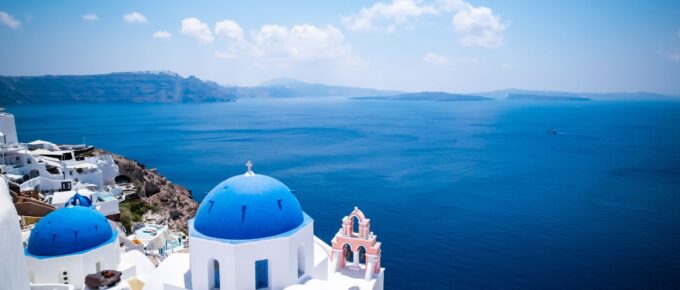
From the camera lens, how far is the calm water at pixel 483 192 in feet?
107

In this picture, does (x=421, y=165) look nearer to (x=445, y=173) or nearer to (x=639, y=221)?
(x=445, y=173)

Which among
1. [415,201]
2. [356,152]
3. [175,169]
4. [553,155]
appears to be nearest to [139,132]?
[175,169]

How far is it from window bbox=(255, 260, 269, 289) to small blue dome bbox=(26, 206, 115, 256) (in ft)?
25.6

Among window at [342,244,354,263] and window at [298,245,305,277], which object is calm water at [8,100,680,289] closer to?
window at [342,244,354,263]

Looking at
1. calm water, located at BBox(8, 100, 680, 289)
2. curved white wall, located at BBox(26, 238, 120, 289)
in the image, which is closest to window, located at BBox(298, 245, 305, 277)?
curved white wall, located at BBox(26, 238, 120, 289)

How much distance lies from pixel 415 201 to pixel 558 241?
1644 cm

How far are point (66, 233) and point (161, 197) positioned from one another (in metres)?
28.9

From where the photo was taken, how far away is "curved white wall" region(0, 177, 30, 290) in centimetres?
417

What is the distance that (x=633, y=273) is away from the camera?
31375 mm

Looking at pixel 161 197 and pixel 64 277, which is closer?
pixel 64 277

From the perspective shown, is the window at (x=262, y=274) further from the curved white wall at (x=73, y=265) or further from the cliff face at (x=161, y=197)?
the cliff face at (x=161, y=197)

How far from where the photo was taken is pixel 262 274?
42.4ft

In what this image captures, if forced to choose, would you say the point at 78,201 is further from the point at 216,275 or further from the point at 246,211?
the point at 246,211

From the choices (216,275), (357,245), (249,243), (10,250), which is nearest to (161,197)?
(357,245)
